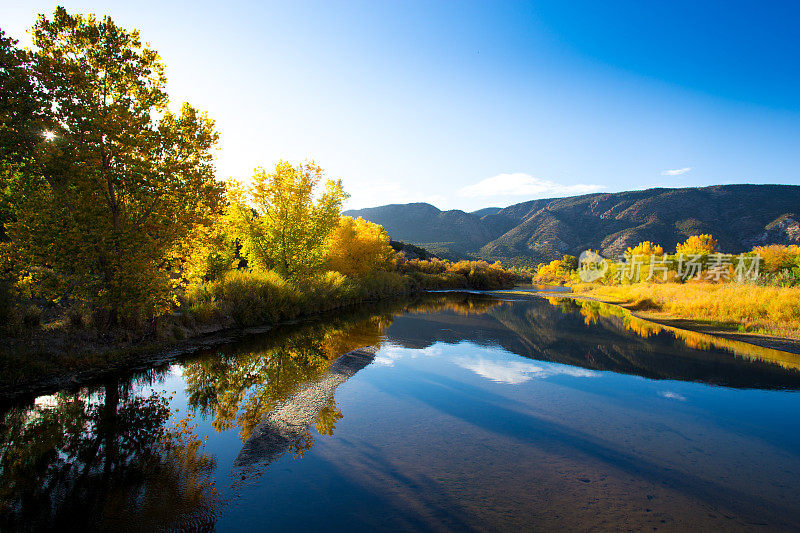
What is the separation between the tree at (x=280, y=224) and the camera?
23734 millimetres

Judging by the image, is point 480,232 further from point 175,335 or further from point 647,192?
point 175,335

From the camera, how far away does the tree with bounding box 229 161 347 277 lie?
23.7m

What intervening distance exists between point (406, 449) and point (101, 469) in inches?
Result: 187

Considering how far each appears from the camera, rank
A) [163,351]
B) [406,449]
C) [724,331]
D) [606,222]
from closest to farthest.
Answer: [406,449], [163,351], [724,331], [606,222]

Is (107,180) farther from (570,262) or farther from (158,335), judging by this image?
(570,262)

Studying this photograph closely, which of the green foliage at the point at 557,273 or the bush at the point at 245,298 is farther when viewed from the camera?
the green foliage at the point at 557,273

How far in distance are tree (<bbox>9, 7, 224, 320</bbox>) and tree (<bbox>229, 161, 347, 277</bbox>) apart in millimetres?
11028

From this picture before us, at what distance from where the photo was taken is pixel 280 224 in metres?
24.1

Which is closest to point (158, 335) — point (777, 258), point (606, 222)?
point (777, 258)

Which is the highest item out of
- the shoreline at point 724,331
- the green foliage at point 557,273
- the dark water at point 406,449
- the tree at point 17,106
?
the tree at point 17,106

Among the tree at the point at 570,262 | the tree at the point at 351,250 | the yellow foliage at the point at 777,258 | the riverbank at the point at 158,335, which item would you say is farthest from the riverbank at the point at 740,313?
the tree at the point at 570,262

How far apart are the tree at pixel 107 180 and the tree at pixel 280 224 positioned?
1103 cm

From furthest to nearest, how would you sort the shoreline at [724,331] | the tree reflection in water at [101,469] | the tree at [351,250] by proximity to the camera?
1. the tree at [351,250]
2. the shoreline at [724,331]
3. the tree reflection in water at [101,469]

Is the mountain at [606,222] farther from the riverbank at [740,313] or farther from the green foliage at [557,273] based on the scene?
the riverbank at [740,313]
